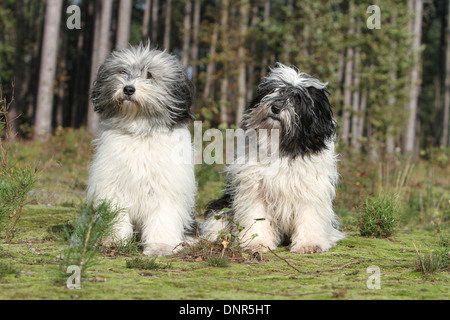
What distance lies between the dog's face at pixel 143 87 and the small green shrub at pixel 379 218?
7.31 feet

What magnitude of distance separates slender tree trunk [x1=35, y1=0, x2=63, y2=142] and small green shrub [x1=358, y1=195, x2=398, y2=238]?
10.6m

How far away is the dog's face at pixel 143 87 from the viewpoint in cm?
412

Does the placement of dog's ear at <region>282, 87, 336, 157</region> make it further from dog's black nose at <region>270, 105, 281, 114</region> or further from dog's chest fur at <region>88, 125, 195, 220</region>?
dog's chest fur at <region>88, 125, 195, 220</region>

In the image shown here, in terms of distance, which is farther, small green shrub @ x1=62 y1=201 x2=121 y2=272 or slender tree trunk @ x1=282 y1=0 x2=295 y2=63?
slender tree trunk @ x1=282 y1=0 x2=295 y2=63

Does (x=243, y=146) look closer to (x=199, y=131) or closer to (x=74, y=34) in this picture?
(x=199, y=131)

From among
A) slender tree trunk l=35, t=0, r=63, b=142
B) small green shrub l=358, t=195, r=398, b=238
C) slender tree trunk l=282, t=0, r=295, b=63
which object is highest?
slender tree trunk l=282, t=0, r=295, b=63

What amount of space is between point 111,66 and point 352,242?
2866mm

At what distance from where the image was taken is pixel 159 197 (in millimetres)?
4164

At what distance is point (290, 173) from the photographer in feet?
14.6

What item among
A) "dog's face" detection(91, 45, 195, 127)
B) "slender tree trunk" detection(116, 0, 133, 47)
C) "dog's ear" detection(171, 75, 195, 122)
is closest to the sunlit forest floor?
"dog's face" detection(91, 45, 195, 127)

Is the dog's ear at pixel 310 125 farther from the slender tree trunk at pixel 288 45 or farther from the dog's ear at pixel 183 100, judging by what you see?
the slender tree trunk at pixel 288 45

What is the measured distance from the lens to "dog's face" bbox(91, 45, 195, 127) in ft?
13.5

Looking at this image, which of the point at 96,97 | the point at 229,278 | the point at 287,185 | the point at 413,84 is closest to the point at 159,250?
the point at 229,278

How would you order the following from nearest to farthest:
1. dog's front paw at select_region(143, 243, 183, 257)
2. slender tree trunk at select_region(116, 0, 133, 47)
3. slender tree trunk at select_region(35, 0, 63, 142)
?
dog's front paw at select_region(143, 243, 183, 257) → slender tree trunk at select_region(116, 0, 133, 47) → slender tree trunk at select_region(35, 0, 63, 142)
